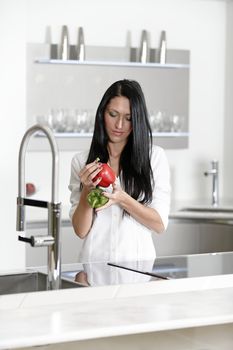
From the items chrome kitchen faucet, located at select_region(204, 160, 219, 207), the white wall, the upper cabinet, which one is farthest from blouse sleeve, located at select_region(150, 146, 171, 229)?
chrome kitchen faucet, located at select_region(204, 160, 219, 207)

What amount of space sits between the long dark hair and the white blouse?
4cm

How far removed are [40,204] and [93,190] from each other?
0.53m

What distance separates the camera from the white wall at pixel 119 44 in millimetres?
5055

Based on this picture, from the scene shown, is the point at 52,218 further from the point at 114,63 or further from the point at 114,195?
the point at 114,63

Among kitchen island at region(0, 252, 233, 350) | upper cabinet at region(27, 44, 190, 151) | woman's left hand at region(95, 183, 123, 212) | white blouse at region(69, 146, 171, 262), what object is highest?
upper cabinet at region(27, 44, 190, 151)

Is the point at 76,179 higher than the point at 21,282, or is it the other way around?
the point at 76,179

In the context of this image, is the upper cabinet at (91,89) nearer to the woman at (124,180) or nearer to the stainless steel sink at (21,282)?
the woman at (124,180)

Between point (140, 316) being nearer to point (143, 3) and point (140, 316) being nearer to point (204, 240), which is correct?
point (204, 240)

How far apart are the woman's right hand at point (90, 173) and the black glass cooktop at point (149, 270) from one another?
31 cm

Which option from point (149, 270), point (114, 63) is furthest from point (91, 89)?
point (149, 270)

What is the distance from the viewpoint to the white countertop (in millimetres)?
2258

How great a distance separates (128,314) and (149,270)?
57cm

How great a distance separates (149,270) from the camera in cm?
302

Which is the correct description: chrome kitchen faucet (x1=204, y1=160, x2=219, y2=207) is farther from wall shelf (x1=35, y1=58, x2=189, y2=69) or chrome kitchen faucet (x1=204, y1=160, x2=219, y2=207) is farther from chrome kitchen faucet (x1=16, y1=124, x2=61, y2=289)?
chrome kitchen faucet (x1=16, y1=124, x2=61, y2=289)
